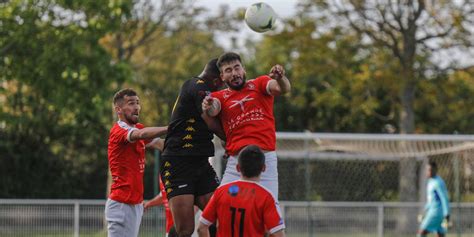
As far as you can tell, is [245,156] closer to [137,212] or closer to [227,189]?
[227,189]

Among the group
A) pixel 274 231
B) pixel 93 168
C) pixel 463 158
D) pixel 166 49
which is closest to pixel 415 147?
pixel 463 158

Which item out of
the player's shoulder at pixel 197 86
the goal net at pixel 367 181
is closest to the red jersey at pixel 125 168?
the player's shoulder at pixel 197 86

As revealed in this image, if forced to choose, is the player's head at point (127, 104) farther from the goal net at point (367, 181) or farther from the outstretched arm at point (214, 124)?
the goal net at point (367, 181)

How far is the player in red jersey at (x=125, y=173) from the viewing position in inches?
425

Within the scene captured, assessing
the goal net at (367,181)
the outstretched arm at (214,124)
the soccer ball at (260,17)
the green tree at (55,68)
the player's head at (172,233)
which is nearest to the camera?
the outstretched arm at (214,124)

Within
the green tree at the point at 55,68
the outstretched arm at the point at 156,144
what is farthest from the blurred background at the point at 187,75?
the outstretched arm at the point at 156,144

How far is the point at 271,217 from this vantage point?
8320mm

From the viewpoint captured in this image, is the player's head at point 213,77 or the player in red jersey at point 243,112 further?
the player's head at point 213,77

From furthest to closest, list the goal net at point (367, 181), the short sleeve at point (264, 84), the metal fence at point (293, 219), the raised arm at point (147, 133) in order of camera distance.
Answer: the goal net at point (367, 181)
the metal fence at point (293, 219)
the raised arm at point (147, 133)
the short sleeve at point (264, 84)

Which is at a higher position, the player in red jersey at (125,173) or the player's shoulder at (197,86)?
the player's shoulder at (197,86)

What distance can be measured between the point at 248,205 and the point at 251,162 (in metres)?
0.36

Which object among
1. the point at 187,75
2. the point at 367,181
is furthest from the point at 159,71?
the point at 367,181

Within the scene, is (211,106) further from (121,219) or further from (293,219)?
(293,219)

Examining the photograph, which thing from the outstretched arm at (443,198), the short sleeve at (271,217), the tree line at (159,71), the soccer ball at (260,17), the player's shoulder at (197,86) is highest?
the tree line at (159,71)
